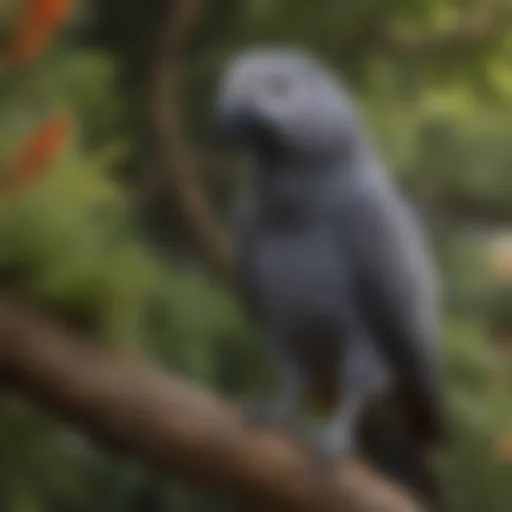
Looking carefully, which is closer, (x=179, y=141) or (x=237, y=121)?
(x=237, y=121)

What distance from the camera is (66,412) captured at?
0.56 m

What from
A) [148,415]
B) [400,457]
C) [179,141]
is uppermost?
[179,141]

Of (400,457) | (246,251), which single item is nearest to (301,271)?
(246,251)

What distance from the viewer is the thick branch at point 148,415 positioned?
1.80ft

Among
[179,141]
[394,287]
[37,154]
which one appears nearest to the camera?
[37,154]

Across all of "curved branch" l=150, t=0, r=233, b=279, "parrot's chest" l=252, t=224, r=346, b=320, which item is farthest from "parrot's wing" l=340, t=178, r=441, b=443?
"curved branch" l=150, t=0, r=233, b=279

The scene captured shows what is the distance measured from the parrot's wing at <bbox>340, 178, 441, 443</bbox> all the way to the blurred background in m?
0.10

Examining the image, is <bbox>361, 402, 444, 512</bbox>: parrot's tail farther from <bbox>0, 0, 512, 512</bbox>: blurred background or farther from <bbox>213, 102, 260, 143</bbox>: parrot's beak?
<bbox>213, 102, 260, 143</bbox>: parrot's beak

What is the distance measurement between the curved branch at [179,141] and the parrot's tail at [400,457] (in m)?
0.15

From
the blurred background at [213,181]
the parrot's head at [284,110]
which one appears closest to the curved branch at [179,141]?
the blurred background at [213,181]

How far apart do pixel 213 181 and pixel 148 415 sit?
9.5 inches

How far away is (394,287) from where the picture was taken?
593 mm

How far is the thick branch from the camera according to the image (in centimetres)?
55

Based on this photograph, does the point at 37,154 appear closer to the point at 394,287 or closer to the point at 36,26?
the point at 36,26
